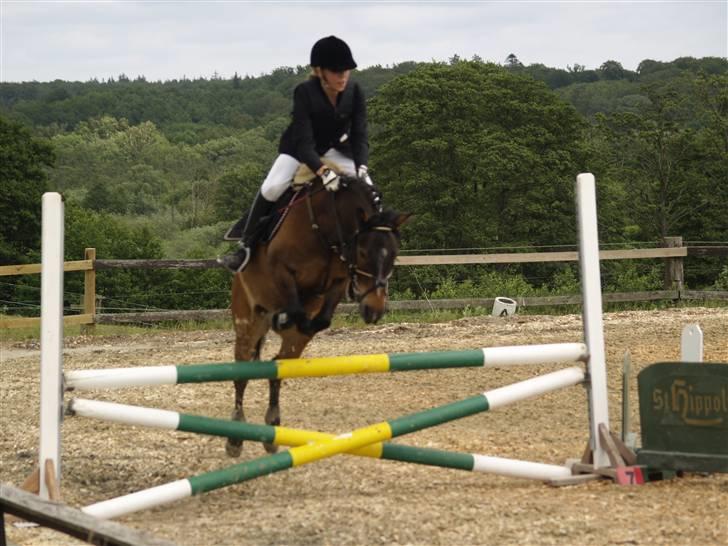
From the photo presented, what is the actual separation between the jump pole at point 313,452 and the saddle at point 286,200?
49.1 inches

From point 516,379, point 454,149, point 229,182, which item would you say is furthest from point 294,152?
point 229,182

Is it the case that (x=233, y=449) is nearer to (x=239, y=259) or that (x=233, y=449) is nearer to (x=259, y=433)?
(x=239, y=259)

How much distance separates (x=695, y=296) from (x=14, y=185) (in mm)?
28999

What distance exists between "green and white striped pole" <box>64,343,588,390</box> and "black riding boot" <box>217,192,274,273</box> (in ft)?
3.10

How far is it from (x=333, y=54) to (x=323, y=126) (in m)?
0.39

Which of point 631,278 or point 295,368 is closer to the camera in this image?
point 295,368

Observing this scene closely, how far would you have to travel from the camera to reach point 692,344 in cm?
584

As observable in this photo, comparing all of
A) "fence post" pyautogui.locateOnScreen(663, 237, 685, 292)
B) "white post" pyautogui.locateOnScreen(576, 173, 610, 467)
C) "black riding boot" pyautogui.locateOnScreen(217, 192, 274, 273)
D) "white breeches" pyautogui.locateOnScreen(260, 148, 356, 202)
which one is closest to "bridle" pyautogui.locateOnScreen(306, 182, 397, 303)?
"white breeches" pyautogui.locateOnScreen(260, 148, 356, 202)

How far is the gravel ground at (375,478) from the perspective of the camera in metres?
4.60

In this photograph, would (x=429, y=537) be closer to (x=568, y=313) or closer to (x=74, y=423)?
(x=74, y=423)

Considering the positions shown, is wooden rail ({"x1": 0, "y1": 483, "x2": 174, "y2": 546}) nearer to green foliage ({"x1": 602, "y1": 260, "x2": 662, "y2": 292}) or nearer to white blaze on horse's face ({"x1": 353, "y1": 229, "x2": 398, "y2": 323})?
white blaze on horse's face ({"x1": 353, "y1": 229, "x2": 398, "y2": 323})

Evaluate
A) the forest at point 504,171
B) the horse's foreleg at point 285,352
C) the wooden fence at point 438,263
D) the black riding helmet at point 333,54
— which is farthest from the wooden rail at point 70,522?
the forest at point 504,171

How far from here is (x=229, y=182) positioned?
55781mm

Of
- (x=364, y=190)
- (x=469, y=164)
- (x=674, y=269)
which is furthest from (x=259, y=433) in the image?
(x=469, y=164)
